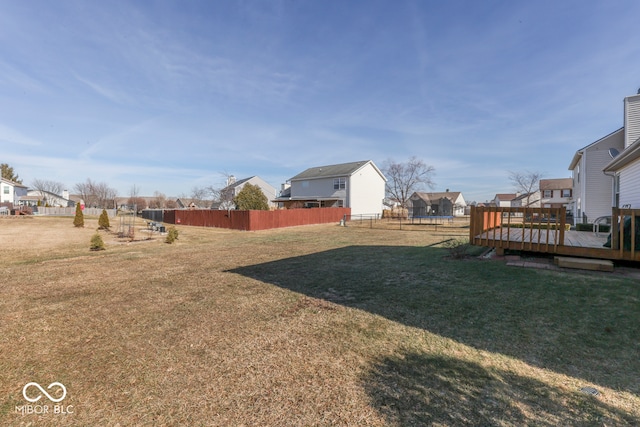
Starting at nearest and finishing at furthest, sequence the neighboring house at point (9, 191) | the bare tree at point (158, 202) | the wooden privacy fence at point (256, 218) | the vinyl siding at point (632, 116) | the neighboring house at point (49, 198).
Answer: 1. the vinyl siding at point (632, 116)
2. the wooden privacy fence at point (256, 218)
3. the neighboring house at point (9, 191)
4. the neighboring house at point (49, 198)
5. the bare tree at point (158, 202)

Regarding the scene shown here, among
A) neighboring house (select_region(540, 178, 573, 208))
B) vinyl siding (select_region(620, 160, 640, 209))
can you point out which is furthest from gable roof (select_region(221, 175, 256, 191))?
neighboring house (select_region(540, 178, 573, 208))

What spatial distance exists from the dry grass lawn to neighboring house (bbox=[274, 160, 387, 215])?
25.5 m

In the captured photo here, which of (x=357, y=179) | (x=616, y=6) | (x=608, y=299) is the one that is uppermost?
(x=616, y=6)

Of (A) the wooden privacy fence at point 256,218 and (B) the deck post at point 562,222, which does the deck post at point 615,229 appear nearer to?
(B) the deck post at point 562,222

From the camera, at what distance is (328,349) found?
3.01 metres

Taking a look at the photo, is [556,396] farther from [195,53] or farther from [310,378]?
[195,53]

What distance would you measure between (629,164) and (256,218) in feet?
62.0

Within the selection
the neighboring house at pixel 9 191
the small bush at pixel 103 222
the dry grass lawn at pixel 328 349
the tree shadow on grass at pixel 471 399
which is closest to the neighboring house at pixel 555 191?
the dry grass lawn at pixel 328 349

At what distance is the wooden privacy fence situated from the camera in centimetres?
2083

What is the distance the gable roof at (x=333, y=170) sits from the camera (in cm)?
3145

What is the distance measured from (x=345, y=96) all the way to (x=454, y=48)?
8347mm

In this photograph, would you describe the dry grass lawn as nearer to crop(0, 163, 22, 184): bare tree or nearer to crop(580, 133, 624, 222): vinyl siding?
crop(580, 133, 624, 222): vinyl siding

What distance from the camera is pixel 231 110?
20359 mm

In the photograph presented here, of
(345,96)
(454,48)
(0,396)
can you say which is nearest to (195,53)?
(345,96)
